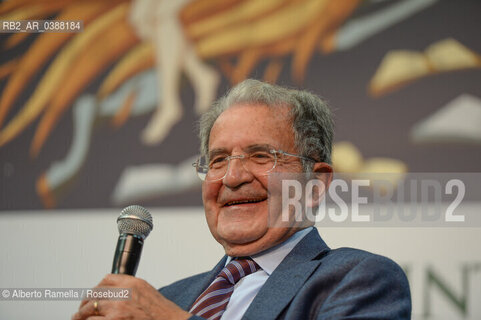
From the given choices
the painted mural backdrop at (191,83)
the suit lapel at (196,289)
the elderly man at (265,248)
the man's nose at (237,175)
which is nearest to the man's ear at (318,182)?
the elderly man at (265,248)

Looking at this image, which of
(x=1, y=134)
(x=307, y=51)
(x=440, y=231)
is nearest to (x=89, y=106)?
(x=1, y=134)

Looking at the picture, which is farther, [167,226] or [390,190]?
[167,226]

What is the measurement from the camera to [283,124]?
1835mm

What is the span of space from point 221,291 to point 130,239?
14.9 inches

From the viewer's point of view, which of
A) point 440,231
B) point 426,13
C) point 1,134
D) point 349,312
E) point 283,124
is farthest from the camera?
point 1,134

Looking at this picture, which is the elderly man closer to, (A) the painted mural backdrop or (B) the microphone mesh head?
(B) the microphone mesh head

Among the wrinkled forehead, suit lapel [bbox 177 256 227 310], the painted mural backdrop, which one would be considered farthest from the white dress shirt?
the painted mural backdrop

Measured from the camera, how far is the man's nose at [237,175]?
1777 millimetres

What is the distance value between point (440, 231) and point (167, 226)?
1149 mm

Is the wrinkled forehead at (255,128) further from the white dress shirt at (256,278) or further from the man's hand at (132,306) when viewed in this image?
the man's hand at (132,306)

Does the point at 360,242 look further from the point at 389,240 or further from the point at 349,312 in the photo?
the point at 349,312

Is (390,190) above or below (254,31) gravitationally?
below

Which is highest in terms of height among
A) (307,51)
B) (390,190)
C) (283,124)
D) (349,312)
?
(307,51)

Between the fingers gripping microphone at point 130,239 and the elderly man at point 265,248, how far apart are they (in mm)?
48
